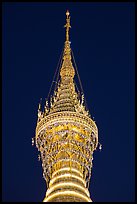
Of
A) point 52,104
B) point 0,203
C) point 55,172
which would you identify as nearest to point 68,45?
point 52,104

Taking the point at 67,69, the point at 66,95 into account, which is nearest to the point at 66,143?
the point at 66,95

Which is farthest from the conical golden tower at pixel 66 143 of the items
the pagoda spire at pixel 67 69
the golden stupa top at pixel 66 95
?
the pagoda spire at pixel 67 69

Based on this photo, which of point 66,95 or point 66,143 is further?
point 66,95

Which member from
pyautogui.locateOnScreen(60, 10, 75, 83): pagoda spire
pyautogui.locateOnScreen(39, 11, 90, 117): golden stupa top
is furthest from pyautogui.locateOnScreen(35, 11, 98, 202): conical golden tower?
pyautogui.locateOnScreen(60, 10, 75, 83): pagoda spire

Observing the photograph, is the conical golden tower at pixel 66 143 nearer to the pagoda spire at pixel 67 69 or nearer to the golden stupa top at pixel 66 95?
the golden stupa top at pixel 66 95

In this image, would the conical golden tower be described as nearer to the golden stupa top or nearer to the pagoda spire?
the golden stupa top

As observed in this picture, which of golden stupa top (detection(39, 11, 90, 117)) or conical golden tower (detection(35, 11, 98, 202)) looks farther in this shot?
golden stupa top (detection(39, 11, 90, 117))

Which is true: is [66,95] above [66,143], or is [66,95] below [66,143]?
above

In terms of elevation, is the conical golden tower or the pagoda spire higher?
the pagoda spire

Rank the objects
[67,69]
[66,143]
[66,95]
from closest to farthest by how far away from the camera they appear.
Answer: [66,143]
[66,95]
[67,69]

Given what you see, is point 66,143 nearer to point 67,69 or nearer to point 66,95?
point 66,95

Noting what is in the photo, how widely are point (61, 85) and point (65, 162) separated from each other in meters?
11.2

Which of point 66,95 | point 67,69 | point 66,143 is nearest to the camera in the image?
point 66,143

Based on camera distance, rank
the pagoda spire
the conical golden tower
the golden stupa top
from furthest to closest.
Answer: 1. the pagoda spire
2. the golden stupa top
3. the conical golden tower
